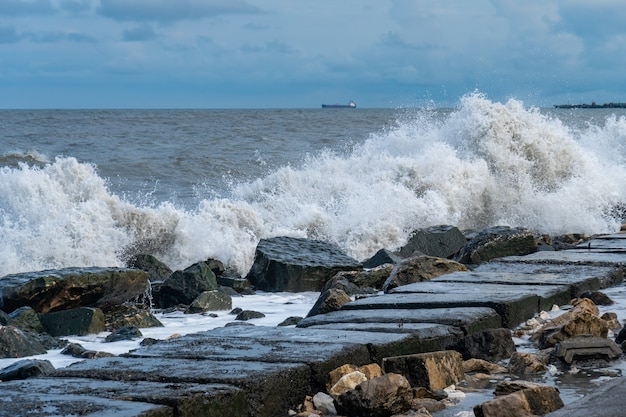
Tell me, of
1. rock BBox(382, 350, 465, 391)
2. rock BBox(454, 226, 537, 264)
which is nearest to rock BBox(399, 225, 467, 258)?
rock BBox(454, 226, 537, 264)

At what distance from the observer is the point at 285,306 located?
752 cm

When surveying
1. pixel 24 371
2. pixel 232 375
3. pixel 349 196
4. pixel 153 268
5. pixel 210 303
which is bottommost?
pixel 153 268

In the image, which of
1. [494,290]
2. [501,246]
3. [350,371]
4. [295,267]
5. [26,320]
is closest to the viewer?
[350,371]

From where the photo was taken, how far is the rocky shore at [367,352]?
113 inches

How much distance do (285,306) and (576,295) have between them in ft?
9.54

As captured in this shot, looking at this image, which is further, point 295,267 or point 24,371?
point 295,267

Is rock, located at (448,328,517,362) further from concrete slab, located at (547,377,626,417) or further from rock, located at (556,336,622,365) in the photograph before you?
concrete slab, located at (547,377,626,417)

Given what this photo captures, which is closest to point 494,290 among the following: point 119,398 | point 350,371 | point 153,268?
point 350,371

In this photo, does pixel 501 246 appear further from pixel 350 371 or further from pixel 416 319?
pixel 350 371

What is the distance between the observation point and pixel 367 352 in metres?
3.51

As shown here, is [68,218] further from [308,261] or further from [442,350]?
[442,350]

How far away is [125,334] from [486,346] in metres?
2.98

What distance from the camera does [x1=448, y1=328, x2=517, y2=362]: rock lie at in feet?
12.6

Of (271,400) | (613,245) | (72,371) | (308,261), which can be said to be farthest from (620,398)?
(308,261)
